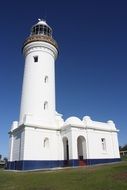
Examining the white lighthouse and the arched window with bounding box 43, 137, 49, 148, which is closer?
the white lighthouse

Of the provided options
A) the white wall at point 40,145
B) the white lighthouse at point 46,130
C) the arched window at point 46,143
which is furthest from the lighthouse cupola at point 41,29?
the arched window at point 46,143

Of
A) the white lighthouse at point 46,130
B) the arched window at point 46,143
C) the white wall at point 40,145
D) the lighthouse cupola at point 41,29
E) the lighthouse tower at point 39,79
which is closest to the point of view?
the white wall at point 40,145

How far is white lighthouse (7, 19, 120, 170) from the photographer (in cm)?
2136

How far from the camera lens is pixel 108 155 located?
24.7 metres

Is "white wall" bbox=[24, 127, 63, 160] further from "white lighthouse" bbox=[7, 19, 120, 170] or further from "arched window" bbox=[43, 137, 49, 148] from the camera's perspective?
"arched window" bbox=[43, 137, 49, 148]

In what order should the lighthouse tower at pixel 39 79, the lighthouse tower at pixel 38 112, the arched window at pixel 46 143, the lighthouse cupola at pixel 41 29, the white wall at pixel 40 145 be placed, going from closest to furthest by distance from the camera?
the white wall at pixel 40 145 < the lighthouse tower at pixel 38 112 < the arched window at pixel 46 143 < the lighthouse tower at pixel 39 79 < the lighthouse cupola at pixel 41 29

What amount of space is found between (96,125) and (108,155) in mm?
4029

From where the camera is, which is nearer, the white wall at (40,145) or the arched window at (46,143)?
the white wall at (40,145)

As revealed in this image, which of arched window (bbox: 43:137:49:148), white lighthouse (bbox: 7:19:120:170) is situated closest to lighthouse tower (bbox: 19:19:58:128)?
white lighthouse (bbox: 7:19:120:170)

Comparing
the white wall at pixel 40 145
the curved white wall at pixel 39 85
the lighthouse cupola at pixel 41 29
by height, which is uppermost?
the lighthouse cupola at pixel 41 29

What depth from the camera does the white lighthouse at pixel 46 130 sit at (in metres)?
21.4

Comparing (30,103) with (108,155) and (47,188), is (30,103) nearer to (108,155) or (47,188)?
(108,155)

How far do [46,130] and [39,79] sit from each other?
675 centimetres

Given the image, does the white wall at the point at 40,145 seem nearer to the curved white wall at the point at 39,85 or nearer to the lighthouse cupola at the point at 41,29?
the curved white wall at the point at 39,85
